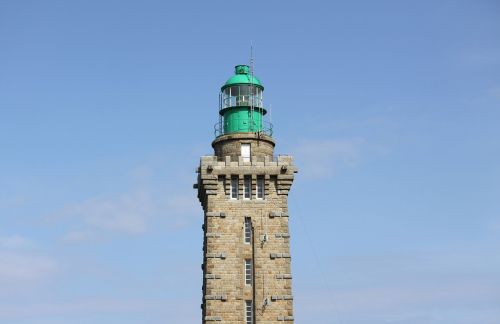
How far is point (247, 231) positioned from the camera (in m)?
59.5

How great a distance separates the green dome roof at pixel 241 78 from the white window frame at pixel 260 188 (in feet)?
21.3

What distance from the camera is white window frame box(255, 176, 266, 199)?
60.2 metres

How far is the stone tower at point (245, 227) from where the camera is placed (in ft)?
190

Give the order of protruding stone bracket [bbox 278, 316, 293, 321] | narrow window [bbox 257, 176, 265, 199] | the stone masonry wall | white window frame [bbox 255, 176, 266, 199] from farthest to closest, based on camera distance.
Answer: narrow window [bbox 257, 176, 265, 199]
white window frame [bbox 255, 176, 266, 199]
the stone masonry wall
protruding stone bracket [bbox 278, 316, 293, 321]

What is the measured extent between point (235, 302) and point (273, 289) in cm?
240

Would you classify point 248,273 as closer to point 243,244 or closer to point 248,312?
point 243,244

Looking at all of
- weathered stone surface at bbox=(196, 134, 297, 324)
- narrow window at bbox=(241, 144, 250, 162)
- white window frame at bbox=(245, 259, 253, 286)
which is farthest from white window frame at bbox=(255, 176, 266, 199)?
white window frame at bbox=(245, 259, 253, 286)

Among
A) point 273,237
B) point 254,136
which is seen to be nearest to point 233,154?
point 254,136

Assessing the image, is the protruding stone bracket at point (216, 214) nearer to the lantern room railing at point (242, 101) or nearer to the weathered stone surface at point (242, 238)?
the weathered stone surface at point (242, 238)

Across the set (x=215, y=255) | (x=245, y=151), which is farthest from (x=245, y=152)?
(x=215, y=255)

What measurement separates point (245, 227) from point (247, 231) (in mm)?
273

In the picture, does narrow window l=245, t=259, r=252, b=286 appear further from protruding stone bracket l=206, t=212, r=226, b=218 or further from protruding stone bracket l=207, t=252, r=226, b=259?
protruding stone bracket l=206, t=212, r=226, b=218

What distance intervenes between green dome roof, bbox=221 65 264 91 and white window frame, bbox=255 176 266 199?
21.3 ft

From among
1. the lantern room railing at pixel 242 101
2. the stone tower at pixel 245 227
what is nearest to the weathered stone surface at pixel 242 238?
the stone tower at pixel 245 227
